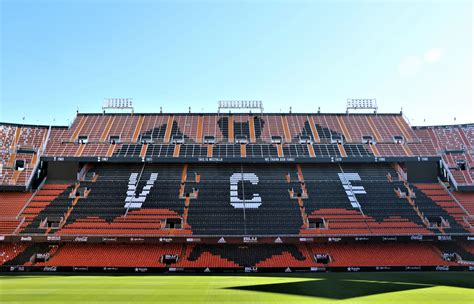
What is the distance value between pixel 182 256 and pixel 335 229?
15387 millimetres

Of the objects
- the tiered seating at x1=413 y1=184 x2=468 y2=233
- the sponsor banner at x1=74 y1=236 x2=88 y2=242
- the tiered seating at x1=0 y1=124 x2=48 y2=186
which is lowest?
the sponsor banner at x1=74 y1=236 x2=88 y2=242

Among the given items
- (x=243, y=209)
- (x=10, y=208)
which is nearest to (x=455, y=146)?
(x=243, y=209)

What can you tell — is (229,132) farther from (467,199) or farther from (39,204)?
(467,199)

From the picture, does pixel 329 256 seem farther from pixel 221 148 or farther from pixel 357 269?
pixel 221 148

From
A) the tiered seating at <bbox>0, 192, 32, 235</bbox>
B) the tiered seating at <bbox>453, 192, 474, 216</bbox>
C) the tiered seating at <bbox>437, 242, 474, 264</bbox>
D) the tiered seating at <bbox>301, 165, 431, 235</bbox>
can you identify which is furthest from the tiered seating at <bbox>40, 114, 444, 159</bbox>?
the tiered seating at <bbox>437, 242, 474, 264</bbox>

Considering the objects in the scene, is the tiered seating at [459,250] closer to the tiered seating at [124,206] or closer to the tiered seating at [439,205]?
the tiered seating at [439,205]

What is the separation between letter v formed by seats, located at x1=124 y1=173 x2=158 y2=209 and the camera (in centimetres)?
4088

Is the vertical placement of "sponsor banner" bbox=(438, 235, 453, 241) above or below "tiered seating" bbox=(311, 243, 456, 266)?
above

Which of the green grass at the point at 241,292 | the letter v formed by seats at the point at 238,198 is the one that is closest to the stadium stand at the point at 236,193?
the letter v formed by seats at the point at 238,198

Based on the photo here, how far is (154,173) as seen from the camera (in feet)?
152

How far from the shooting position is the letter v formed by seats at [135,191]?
40.9 meters

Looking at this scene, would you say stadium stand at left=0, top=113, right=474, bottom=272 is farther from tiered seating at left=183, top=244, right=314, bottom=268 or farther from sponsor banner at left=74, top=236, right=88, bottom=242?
sponsor banner at left=74, top=236, right=88, bottom=242

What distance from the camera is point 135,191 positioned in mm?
43000

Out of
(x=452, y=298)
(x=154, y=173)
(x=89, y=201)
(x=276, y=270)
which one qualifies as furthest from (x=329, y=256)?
(x=89, y=201)
